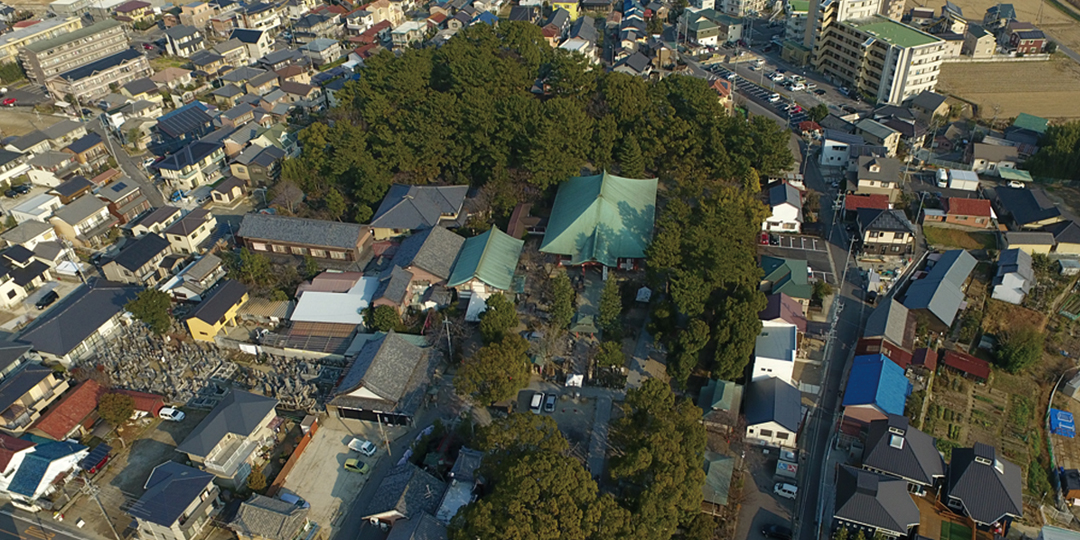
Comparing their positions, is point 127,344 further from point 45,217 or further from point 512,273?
point 512,273

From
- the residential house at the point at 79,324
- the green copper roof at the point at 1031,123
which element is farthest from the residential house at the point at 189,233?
the green copper roof at the point at 1031,123

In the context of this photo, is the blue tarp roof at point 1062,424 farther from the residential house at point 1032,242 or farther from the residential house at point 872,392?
the residential house at point 1032,242

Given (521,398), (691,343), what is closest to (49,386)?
(521,398)

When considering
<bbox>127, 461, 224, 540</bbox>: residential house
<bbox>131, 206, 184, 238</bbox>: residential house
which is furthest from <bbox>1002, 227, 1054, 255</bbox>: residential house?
<bbox>131, 206, 184, 238</bbox>: residential house

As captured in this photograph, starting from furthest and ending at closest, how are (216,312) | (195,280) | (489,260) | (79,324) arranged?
(195,280) → (489,260) → (216,312) → (79,324)

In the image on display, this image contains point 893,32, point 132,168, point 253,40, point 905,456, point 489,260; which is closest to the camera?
point 905,456

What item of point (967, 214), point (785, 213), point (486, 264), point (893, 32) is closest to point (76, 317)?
point (486, 264)

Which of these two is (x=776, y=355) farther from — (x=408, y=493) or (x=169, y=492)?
(x=169, y=492)
